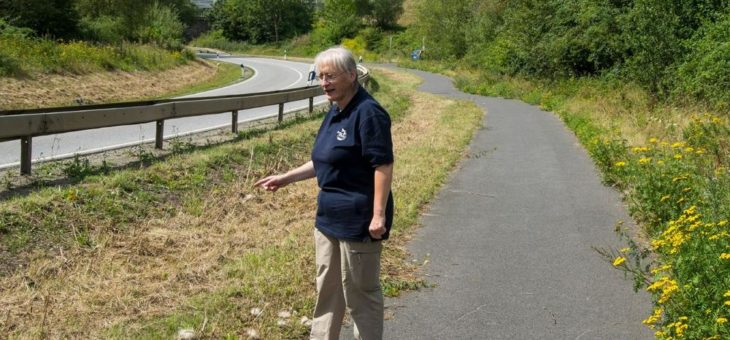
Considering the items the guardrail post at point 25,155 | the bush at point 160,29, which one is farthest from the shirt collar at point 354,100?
the bush at point 160,29

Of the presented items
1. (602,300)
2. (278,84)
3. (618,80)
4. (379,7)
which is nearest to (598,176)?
(602,300)

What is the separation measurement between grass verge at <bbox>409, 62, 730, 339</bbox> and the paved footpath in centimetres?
27

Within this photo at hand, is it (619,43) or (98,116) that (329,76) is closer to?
(98,116)

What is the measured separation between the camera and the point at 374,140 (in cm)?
384

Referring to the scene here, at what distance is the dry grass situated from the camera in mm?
18094

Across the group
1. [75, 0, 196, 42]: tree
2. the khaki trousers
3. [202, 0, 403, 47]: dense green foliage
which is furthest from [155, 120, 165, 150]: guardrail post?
[202, 0, 403, 47]: dense green foliage

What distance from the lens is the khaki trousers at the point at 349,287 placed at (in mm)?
4055

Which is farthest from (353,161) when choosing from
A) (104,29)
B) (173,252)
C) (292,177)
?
(104,29)

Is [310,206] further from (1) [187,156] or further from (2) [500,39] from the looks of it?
(2) [500,39]

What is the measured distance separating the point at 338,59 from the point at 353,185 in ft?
2.24

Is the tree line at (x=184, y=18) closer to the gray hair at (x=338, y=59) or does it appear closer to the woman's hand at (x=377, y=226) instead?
the gray hair at (x=338, y=59)

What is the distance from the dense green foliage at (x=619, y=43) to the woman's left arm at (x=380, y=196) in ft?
49.0

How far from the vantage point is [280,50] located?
273 feet

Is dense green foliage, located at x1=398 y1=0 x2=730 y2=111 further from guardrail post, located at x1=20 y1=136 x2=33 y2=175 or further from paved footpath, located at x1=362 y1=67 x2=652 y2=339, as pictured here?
guardrail post, located at x1=20 y1=136 x2=33 y2=175
